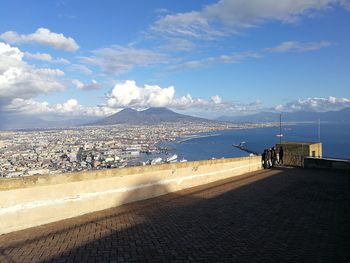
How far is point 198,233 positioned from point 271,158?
16694 millimetres

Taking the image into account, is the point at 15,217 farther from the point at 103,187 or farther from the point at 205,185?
the point at 205,185

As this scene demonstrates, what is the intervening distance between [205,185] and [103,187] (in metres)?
5.70

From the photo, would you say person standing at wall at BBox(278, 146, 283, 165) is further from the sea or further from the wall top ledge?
the sea

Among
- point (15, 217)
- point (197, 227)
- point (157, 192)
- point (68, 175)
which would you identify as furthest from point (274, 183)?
point (15, 217)

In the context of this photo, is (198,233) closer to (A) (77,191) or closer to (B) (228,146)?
(A) (77,191)

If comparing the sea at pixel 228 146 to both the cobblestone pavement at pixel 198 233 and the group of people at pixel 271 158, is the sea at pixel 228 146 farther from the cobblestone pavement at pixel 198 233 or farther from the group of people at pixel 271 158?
the cobblestone pavement at pixel 198 233

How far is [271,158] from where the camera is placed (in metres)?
22.7

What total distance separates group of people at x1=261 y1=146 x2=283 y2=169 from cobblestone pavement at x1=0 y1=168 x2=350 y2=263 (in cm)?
1045

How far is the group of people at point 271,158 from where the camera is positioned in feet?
71.7

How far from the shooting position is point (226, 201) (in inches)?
419

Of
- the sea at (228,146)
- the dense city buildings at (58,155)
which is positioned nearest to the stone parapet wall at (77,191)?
the dense city buildings at (58,155)

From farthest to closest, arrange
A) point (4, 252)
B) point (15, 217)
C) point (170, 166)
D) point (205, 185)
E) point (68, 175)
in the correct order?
point (205, 185) < point (170, 166) < point (68, 175) < point (15, 217) < point (4, 252)

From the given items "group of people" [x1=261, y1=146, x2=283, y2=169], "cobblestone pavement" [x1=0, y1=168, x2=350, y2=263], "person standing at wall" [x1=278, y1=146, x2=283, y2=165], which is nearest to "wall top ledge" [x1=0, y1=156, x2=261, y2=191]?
"cobblestone pavement" [x1=0, y1=168, x2=350, y2=263]

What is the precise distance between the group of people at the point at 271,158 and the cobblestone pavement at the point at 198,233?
10.4 meters
